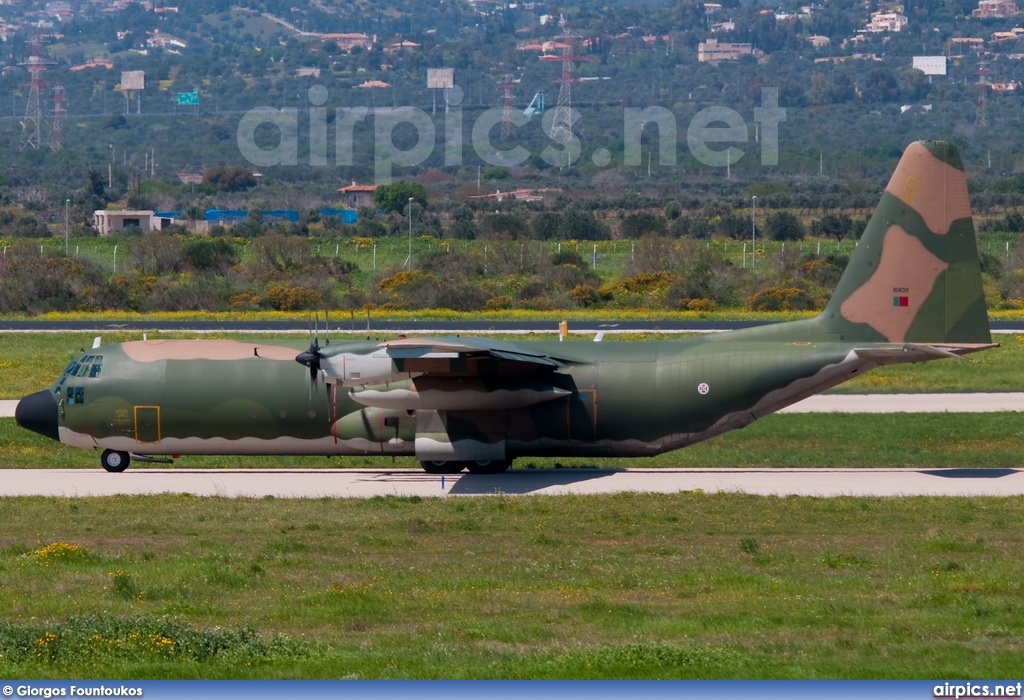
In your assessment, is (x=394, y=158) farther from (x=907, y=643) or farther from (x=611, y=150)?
(x=907, y=643)

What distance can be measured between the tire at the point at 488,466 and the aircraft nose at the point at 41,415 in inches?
379

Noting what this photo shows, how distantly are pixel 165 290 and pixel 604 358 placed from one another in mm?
45518

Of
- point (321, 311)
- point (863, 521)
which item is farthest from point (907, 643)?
point (321, 311)

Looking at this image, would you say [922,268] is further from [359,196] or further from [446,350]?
[359,196]

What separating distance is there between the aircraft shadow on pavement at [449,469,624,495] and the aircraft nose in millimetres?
9532

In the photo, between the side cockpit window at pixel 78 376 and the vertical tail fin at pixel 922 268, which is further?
A: the side cockpit window at pixel 78 376

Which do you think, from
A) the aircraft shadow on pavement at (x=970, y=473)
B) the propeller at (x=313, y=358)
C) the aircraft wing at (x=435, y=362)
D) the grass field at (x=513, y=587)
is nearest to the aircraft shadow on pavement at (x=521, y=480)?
the grass field at (x=513, y=587)

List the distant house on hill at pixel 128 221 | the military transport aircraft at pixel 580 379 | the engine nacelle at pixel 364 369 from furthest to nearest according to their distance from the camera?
the distant house on hill at pixel 128 221 → the military transport aircraft at pixel 580 379 → the engine nacelle at pixel 364 369

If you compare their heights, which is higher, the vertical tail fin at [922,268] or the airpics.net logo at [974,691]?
the vertical tail fin at [922,268]

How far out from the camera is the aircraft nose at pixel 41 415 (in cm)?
3155

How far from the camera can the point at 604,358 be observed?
30.4 meters

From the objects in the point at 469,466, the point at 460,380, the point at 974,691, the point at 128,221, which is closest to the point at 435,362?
the point at 460,380

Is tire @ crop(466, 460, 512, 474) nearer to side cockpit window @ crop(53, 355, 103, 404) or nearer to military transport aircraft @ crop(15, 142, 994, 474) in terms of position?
military transport aircraft @ crop(15, 142, 994, 474)

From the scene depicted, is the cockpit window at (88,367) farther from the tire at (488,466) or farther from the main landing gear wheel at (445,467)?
the tire at (488,466)
